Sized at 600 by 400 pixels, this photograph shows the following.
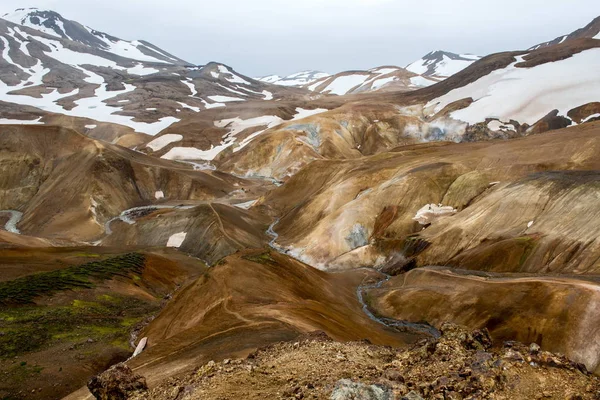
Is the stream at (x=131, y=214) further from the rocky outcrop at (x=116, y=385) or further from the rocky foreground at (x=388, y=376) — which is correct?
the rocky foreground at (x=388, y=376)

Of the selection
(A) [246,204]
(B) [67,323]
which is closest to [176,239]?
(A) [246,204]

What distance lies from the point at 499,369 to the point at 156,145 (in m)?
183

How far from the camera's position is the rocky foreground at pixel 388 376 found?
1239 cm

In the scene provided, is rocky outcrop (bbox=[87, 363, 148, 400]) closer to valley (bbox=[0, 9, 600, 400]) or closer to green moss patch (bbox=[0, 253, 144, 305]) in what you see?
valley (bbox=[0, 9, 600, 400])

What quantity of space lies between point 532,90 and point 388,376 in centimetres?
13705

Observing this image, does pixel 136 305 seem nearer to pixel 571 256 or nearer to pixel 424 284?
pixel 424 284

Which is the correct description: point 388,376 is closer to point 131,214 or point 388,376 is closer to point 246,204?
point 246,204

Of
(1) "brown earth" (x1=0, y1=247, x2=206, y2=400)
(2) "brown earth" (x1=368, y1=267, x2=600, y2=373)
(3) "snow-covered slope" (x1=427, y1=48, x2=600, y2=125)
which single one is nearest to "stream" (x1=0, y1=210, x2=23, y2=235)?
(1) "brown earth" (x1=0, y1=247, x2=206, y2=400)

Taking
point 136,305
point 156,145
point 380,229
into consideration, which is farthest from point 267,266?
point 156,145

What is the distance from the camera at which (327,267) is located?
68438 millimetres

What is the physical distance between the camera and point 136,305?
47.1 meters

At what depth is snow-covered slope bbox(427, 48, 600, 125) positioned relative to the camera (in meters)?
118

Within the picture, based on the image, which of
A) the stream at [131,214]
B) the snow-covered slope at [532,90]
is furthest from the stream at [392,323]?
the snow-covered slope at [532,90]

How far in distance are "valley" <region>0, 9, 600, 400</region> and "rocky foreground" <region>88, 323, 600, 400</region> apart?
70 mm
